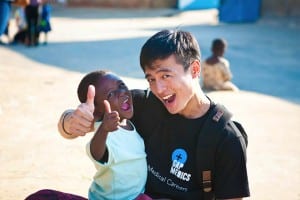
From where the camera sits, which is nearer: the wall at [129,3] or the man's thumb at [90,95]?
the man's thumb at [90,95]

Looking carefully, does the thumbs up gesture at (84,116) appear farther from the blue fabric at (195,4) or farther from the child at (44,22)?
the blue fabric at (195,4)

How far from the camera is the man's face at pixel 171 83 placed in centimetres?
202

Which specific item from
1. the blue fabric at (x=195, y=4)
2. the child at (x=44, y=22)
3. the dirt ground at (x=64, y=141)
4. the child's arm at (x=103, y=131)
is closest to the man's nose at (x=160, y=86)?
the child's arm at (x=103, y=131)

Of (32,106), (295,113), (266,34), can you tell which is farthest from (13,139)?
(266,34)

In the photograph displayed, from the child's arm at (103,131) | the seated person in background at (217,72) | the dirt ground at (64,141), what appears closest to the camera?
the child's arm at (103,131)

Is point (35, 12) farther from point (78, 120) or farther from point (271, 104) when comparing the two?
point (78, 120)

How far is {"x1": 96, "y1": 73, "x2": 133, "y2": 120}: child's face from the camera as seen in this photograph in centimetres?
213

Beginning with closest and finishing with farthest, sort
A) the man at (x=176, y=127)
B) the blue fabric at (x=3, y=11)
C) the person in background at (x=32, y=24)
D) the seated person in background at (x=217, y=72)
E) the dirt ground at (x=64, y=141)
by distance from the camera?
the man at (x=176, y=127)
the dirt ground at (x=64, y=141)
the blue fabric at (x=3, y=11)
the seated person in background at (x=217, y=72)
the person in background at (x=32, y=24)

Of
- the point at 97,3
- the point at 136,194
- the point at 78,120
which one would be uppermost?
the point at 78,120

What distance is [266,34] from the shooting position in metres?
12.9

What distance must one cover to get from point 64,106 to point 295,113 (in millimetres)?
2478

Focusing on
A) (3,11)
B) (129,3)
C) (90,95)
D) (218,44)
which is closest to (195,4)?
(129,3)

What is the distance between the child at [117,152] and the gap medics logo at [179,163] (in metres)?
0.13

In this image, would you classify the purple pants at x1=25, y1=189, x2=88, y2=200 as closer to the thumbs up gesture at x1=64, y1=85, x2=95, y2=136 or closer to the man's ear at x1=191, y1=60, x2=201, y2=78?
the thumbs up gesture at x1=64, y1=85, x2=95, y2=136
